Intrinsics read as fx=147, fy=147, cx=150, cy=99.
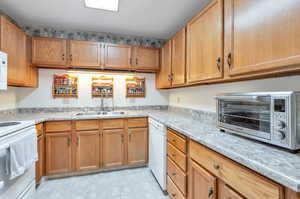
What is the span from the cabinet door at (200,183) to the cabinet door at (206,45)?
83 centimetres

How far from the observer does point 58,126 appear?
7.11 feet

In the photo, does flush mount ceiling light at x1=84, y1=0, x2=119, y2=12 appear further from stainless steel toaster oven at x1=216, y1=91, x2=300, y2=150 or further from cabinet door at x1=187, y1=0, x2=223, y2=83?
stainless steel toaster oven at x1=216, y1=91, x2=300, y2=150

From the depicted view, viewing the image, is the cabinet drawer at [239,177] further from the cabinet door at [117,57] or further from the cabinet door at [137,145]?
the cabinet door at [117,57]

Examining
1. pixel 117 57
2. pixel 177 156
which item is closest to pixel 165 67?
pixel 117 57

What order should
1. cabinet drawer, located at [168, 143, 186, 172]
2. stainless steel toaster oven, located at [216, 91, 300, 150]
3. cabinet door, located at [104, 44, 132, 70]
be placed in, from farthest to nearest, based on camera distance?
cabinet door, located at [104, 44, 132, 70]
cabinet drawer, located at [168, 143, 186, 172]
stainless steel toaster oven, located at [216, 91, 300, 150]

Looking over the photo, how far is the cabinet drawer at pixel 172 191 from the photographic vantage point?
1.50 m

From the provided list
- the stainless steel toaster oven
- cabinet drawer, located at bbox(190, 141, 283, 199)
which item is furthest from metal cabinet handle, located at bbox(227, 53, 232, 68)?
cabinet drawer, located at bbox(190, 141, 283, 199)

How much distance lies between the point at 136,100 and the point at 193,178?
2.05 metres

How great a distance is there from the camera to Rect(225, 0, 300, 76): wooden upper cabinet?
81cm

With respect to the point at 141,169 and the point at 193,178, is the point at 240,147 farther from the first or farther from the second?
the point at 141,169

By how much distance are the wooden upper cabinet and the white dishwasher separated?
109 cm

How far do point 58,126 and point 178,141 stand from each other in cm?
177

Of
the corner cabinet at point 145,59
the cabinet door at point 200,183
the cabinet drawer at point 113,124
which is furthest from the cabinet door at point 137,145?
the cabinet door at point 200,183

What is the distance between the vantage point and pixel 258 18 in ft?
3.23
